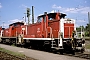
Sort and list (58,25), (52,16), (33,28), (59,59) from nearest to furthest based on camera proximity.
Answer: (59,59) < (58,25) < (52,16) < (33,28)

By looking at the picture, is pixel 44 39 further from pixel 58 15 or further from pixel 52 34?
pixel 58 15

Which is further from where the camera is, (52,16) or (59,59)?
(52,16)

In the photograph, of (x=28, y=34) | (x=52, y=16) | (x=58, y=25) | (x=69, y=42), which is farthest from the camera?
(x=28, y=34)

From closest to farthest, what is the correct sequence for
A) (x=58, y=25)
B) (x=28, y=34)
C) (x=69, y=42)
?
(x=69, y=42)
(x=58, y=25)
(x=28, y=34)

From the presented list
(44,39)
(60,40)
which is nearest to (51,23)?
(44,39)

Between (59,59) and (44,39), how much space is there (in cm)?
538

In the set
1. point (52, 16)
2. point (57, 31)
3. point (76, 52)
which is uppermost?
point (52, 16)

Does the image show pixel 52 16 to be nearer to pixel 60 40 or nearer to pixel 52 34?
pixel 52 34

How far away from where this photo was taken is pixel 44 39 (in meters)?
16.6

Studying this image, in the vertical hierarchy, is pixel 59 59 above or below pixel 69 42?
below

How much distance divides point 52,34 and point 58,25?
3.81ft

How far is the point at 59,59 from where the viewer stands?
37.6 feet

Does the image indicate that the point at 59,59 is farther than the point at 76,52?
No

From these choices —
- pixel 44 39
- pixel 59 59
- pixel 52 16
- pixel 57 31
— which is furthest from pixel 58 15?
pixel 59 59
